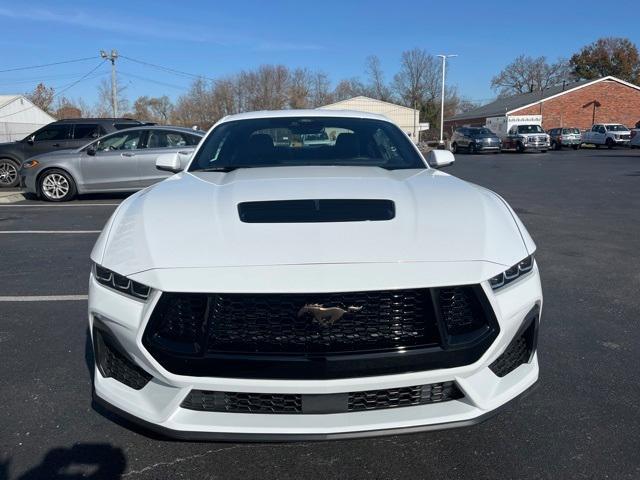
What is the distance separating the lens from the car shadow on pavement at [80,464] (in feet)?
7.67

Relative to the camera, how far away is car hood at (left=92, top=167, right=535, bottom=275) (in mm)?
2053

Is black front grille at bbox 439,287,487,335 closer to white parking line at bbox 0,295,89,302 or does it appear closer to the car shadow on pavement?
the car shadow on pavement

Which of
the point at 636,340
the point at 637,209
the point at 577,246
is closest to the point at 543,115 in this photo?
the point at 637,209

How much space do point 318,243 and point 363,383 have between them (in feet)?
1.84

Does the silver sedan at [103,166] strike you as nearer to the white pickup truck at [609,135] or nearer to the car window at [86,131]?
the car window at [86,131]

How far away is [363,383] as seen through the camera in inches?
77.4

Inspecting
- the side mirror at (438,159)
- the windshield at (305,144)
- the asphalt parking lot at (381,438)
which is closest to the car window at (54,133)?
the asphalt parking lot at (381,438)

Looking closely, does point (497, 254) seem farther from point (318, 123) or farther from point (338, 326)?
point (318, 123)

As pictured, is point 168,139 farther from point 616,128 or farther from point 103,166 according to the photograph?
point 616,128

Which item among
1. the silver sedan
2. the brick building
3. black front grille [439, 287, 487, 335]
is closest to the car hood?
black front grille [439, 287, 487, 335]

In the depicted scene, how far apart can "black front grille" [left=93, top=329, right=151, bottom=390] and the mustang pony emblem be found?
27.2 inches

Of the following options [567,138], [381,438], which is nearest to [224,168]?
[381,438]

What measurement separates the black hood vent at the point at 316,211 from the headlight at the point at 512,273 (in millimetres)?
520

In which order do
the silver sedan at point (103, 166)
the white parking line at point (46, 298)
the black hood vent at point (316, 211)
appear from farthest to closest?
1. the silver sedan at point (103, 166)
2. the white parking line at point (46, 298)
3. the black hood vent at point (316, 211)
